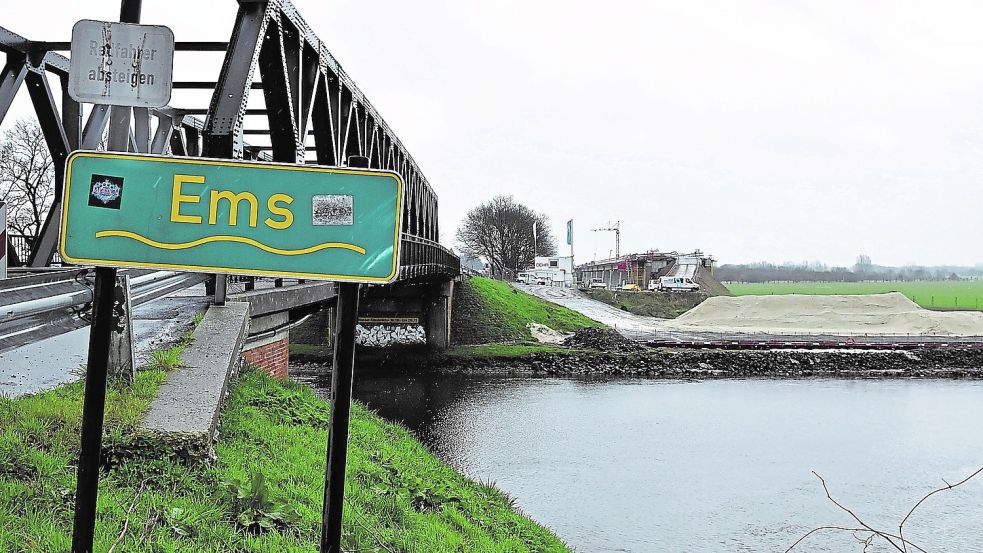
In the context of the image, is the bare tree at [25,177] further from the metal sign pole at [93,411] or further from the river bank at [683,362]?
the metal sign pole at [93,411]

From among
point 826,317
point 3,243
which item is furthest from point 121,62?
point 826,317

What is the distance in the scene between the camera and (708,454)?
20.1 m

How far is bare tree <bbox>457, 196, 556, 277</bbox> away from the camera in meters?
101

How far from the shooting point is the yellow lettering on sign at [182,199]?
3314 millimetres

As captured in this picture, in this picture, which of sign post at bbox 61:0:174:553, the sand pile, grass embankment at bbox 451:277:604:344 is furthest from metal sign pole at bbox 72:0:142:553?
the sand pile

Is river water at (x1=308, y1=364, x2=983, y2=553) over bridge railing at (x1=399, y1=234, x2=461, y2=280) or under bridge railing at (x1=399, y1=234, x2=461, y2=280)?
under

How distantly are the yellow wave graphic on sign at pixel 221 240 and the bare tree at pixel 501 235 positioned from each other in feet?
310

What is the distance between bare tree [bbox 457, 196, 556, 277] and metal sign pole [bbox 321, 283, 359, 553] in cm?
9440

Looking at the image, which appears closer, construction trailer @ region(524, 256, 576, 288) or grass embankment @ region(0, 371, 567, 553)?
grass embankment @ region(0, 371, 567, 553)

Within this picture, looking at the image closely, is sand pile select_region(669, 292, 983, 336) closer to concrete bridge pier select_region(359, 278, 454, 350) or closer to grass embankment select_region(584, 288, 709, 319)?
grass embankment select_region(584, 288, 709, 319)

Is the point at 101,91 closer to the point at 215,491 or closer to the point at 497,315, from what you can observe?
the point at 215,491

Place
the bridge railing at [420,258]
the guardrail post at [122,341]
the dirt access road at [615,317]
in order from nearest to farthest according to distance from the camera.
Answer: the guardrail post at [122,341] → the bridge railing at [420,258] → the dirt access road at [615,317]

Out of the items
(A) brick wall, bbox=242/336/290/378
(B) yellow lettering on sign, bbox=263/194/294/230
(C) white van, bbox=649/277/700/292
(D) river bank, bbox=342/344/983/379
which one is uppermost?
(C) white van, bbox=649/277/700/292

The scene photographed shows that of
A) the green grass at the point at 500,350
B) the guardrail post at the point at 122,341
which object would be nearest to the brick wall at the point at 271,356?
the guardrail post at the point at 122,341
